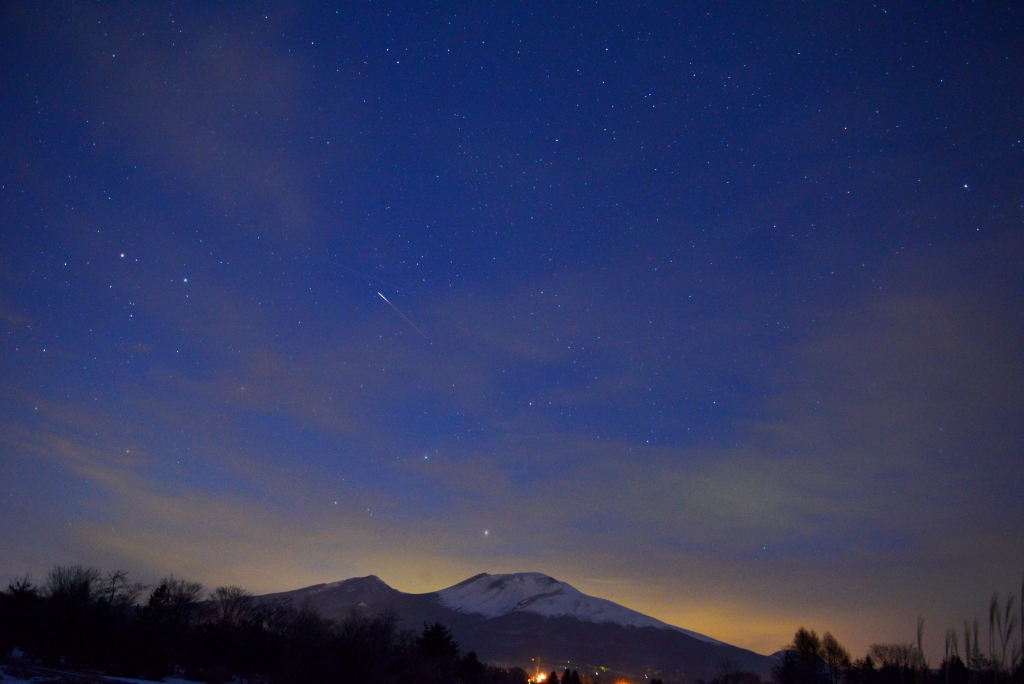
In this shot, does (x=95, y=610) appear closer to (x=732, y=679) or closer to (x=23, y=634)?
(x=23, y=634)

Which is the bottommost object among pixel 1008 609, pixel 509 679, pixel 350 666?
pixel 509 679

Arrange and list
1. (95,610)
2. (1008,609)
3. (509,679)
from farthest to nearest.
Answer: (509,679)
(95,610)
(1008,609)

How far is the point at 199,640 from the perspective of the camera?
41969mm

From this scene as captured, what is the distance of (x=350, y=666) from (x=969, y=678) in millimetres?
42990

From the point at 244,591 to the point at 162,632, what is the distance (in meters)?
22.6

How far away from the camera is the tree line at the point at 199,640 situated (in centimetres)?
3469

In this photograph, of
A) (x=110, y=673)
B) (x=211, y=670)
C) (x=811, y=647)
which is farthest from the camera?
(x=811, y=647)

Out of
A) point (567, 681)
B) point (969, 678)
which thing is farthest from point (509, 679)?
point (969, 678)

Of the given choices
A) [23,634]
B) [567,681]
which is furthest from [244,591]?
[567,681]

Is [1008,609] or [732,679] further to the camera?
[732,679]

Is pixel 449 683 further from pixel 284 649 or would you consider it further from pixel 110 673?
pixel 110 673

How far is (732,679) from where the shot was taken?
9606 cm

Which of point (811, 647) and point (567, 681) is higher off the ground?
point (811, 647)

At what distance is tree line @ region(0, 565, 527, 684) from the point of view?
34.7 metres
